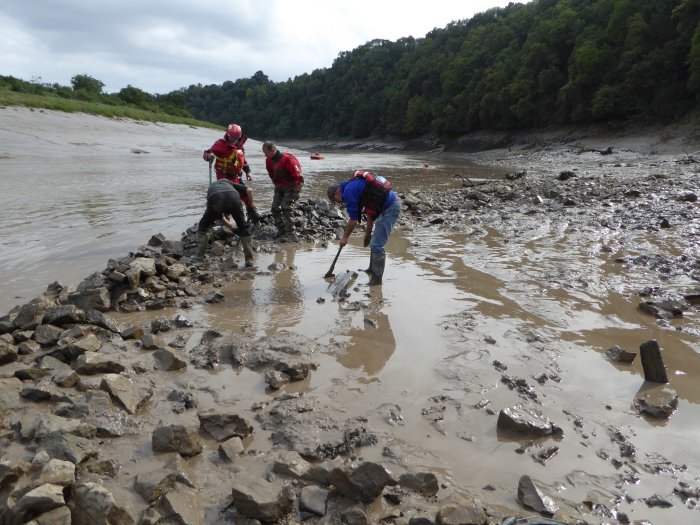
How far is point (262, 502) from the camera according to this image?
102 inches

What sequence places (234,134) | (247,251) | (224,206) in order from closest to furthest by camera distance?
(224,206) → (247,251) → (234,134)

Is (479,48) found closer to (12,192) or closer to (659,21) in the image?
(659,21)

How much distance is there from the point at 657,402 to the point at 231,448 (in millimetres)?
3125

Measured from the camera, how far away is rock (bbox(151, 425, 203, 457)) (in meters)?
3.12

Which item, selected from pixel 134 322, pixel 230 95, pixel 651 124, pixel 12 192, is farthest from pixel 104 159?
pixel 230 95

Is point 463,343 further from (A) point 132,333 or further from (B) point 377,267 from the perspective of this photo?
(A) point 132,333

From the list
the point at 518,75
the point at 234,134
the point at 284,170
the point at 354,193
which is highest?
the point at 518,75

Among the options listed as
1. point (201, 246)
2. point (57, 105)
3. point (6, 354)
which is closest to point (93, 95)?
point (57, 105)

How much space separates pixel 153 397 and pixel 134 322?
1.91 meters

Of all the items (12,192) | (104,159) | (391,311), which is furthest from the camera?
(104,159)

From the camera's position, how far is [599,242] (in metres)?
8.80

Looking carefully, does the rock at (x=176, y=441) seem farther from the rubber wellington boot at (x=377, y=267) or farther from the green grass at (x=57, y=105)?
the green grass at (x=57, y=105)

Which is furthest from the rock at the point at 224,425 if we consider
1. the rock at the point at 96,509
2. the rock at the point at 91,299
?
the rock at the point at 91,299

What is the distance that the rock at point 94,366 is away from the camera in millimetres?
4062
